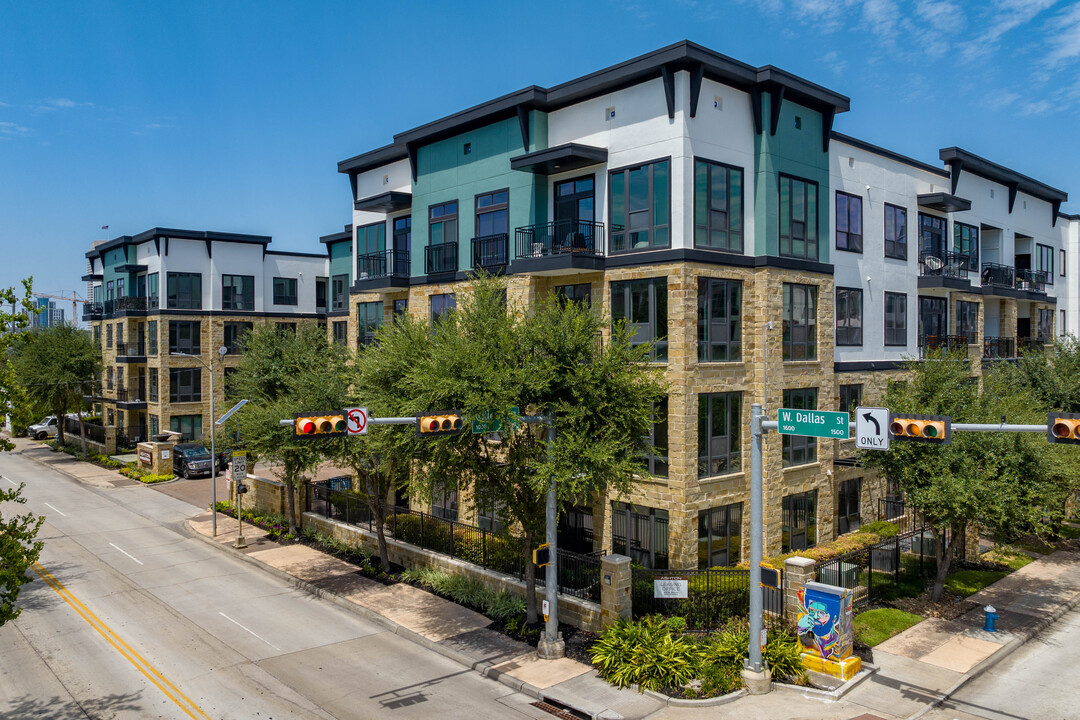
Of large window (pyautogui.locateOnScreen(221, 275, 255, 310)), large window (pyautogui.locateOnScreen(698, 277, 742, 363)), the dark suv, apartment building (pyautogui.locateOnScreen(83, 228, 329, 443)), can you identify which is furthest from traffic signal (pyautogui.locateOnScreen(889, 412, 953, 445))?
large window (pyautogui.locateOnScreen(221, 275, 255, 310))

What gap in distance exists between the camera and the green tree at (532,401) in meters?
16.8

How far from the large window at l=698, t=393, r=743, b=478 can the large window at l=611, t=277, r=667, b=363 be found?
210 centimetres

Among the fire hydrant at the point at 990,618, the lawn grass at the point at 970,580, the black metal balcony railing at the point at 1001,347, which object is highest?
the black metal balcony railing at the point at 1001,347

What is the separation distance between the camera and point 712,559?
22.5 metres

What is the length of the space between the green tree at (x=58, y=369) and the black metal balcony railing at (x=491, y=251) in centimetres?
3696

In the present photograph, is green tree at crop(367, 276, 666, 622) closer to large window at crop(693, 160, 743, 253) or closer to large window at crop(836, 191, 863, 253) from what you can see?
large window at crop(693, 160, 743, 253)

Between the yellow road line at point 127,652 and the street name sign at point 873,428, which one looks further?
the yellow road line at point 127,652

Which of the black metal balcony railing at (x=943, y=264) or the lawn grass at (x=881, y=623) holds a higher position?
the black metal balcony railing at (x=943, y=264)

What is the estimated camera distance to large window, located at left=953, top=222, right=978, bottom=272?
111ft

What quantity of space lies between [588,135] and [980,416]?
47.5ft

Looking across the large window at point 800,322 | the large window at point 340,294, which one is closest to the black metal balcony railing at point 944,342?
the large window at point 800,322

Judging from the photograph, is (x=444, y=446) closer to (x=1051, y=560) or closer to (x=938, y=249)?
(x=1051, y=560)

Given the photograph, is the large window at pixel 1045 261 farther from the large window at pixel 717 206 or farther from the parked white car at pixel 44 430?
the parked white car at pixel 44 430

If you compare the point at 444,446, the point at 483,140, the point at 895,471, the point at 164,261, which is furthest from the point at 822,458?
the point at 164,261
